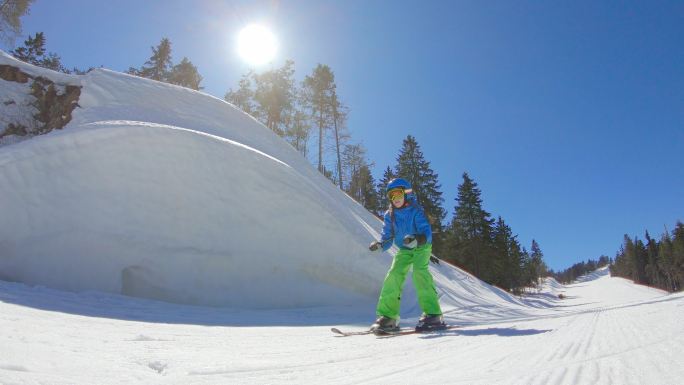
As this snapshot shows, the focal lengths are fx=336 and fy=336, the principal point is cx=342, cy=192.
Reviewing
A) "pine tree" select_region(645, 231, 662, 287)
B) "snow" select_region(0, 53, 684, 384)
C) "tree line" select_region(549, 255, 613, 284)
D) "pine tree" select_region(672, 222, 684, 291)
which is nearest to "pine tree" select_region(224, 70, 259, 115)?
"snow" select_region(0, 53, 684, 384)

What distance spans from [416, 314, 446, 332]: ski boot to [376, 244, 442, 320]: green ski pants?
0.18 ft

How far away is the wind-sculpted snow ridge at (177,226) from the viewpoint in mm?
5535

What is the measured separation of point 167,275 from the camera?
5.95 metres

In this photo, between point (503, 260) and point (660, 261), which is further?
point (660, 261)

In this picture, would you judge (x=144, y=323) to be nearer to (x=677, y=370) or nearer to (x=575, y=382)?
(x=575, y=382)

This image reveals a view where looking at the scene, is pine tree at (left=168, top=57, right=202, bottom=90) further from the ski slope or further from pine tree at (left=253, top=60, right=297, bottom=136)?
the ski slope

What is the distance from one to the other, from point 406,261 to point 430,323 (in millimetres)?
774

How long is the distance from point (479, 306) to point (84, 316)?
24.6ft

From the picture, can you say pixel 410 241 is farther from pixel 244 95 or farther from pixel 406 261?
pixel 244 95

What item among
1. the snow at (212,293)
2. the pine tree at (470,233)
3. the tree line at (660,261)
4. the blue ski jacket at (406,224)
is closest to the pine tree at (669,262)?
the tree line at (660,261)

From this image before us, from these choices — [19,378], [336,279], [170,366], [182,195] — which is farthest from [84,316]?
[336,279]

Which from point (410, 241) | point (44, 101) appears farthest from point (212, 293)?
point (44, 101)

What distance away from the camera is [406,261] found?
423 centimetres

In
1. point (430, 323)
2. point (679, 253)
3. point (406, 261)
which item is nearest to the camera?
point (430, 323)
